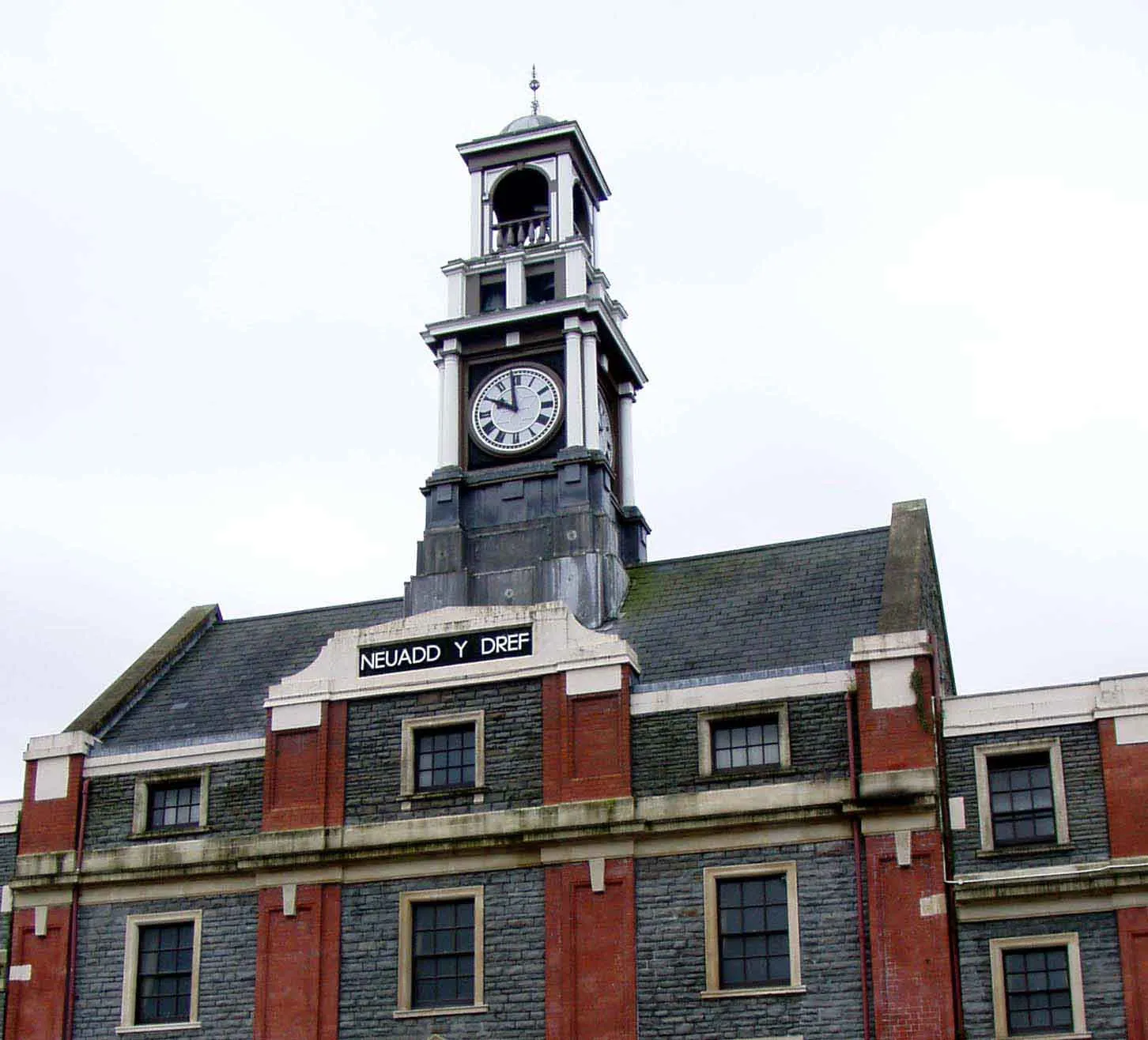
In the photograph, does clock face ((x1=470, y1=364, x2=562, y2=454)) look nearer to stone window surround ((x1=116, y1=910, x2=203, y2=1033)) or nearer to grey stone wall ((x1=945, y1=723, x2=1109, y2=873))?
stone window surround ((x1=116, y1=910, x2=203, y2=1033))

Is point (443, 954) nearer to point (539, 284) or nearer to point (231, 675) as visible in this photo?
point (231, 675)

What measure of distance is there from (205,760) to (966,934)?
16186 millimetres

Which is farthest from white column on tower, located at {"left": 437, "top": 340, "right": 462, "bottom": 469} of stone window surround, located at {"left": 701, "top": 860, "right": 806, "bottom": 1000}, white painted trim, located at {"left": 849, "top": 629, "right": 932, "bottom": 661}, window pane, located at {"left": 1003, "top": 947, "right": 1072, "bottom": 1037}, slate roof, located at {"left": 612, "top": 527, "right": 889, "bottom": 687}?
window pane, located at {"left": 1003, "top": 947, "right": 1072, "bottom": 1037}

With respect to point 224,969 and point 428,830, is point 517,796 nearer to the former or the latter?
point 428,830

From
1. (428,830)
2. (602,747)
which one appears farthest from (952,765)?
(428,830)

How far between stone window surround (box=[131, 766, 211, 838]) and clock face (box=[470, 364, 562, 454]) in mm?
11023

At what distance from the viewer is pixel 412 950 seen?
124 ft

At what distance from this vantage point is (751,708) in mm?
37250

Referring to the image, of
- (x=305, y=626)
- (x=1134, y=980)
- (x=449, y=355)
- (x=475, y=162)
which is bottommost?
(x=1134, y=980)

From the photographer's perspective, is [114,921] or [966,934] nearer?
[966,934]

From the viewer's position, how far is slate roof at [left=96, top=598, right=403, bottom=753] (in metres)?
42.6

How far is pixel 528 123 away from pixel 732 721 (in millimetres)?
19747

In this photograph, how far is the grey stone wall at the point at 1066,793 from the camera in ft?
117

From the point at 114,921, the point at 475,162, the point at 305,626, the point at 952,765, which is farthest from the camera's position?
the point at 475,162
